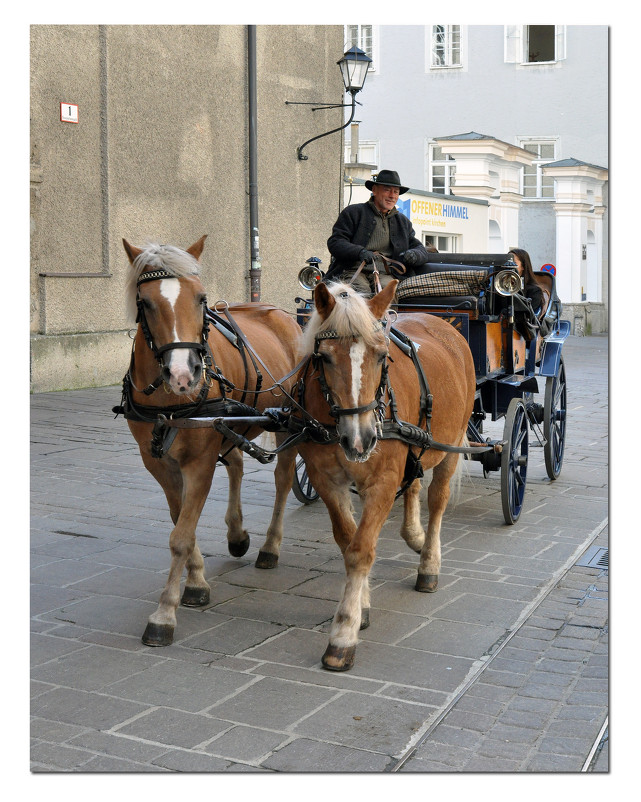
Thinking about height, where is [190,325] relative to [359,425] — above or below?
above

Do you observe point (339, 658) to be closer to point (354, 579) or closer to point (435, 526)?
point (354, 579)

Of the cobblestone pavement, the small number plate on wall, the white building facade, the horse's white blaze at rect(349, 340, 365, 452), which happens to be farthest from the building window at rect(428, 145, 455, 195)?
the horse's white blaze at rect(349, 340, 365, 452)

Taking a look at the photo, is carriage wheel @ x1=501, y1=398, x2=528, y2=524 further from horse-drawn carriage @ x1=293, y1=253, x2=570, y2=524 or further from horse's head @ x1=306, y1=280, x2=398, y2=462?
horse's head @ x1=306, y1=280, x2=398, y2=462

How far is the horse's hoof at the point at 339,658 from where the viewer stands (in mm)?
4191

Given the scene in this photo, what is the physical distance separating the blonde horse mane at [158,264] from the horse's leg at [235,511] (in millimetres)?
1577

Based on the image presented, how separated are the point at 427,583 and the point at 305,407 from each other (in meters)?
1.39

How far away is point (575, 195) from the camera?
76.8ft

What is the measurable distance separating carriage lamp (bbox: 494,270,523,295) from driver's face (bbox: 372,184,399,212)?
870 millimetres

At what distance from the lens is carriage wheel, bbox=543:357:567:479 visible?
25.4 feet

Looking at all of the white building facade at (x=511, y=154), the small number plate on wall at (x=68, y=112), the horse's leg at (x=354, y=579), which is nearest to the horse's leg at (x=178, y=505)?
the horse's leg at (x=354, y=579)

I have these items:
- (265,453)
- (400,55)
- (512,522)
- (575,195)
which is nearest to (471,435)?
(512,522)

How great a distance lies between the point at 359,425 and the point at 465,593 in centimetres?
170

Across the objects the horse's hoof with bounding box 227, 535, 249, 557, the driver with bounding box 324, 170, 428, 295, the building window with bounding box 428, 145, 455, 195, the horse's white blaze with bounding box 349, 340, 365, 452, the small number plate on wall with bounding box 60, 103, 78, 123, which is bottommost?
the horse's hoof with bounding box 227, 535, 249, 557

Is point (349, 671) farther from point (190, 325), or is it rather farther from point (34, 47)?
point (34, 47)
